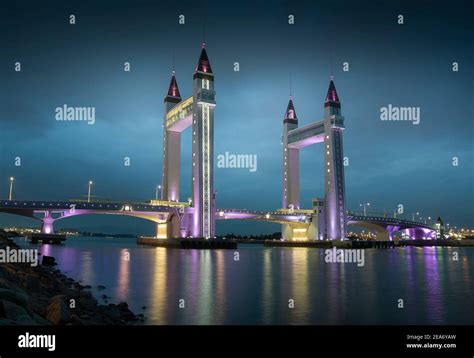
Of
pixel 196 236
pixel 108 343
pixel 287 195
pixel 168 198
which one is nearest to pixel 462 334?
pixel 108 343

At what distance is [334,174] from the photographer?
99.6 metres

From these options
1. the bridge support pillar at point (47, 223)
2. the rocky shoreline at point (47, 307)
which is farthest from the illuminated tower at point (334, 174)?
the rocky shoreline at point (47, 307)

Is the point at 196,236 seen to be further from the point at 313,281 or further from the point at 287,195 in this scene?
the point at 313,281

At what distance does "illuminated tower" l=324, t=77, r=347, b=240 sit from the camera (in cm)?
10025

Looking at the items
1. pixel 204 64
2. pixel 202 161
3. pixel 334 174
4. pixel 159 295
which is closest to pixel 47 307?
pixel 159 295

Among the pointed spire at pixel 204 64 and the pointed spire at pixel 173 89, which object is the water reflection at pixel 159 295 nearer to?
the pointed spire at pixel 204 64

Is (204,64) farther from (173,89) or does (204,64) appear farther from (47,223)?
(47,223)

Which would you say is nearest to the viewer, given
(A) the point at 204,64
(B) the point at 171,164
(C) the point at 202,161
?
(C) the point at 202,161

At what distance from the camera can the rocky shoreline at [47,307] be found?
1043 centimetres

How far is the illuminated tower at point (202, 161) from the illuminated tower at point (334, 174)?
100 ft

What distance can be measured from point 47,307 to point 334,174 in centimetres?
9075

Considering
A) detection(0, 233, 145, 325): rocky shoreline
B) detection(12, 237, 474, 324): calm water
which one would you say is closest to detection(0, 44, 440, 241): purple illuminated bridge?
detection(12, 237, 474, 324): calm water

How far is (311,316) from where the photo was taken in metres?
19.0

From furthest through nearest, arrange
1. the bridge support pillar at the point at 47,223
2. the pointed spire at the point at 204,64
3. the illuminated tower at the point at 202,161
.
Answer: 1. the bridge support pillar at the point at 47,223
2. the pointed spire at the point at 204,64
3. the illuminated tower at the point at 202,161
